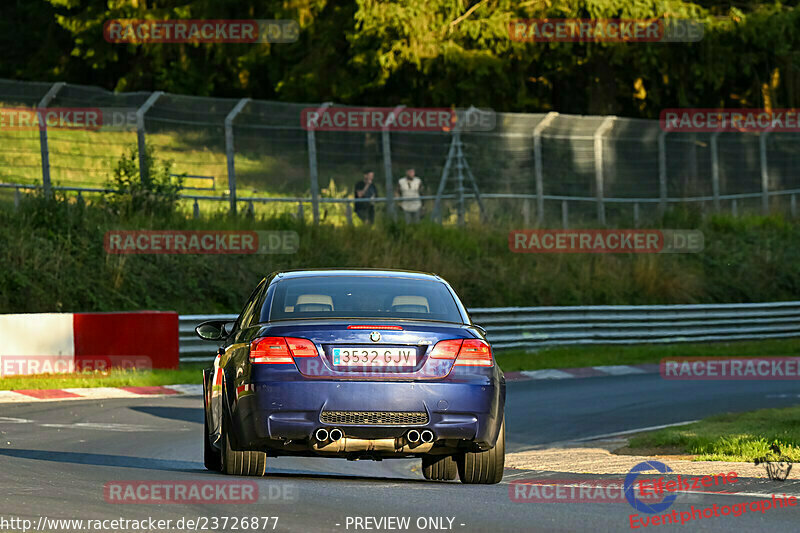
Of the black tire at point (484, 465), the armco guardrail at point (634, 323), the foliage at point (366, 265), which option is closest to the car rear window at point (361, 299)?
the black tire at point (484, 465)

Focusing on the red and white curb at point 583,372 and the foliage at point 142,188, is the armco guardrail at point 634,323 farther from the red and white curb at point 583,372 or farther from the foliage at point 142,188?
the foliage at point 142,188

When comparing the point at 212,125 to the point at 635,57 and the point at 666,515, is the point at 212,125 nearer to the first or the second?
the point at 635,57

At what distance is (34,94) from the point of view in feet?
85.1

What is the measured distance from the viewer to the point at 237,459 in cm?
913

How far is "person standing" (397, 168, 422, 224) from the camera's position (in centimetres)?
2997

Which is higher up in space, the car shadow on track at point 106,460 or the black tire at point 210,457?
the black tire at point 210,457

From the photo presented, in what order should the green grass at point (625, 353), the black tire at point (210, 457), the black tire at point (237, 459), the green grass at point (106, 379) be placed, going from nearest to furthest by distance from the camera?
the black tire at point (237, 459) → the black tire at point (210, 457) → the green grass at point (106, 379) → the green grass at point (625, 353)

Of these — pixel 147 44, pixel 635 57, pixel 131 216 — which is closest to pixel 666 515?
pixel 131 216

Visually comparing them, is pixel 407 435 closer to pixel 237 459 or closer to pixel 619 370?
pixel 237 459

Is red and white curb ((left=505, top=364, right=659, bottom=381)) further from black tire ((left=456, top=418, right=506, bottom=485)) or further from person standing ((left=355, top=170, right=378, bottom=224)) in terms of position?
black tire ((left=456, top=418, right=506, bottom=485))

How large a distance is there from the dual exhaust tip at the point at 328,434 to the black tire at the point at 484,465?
110 centimetres

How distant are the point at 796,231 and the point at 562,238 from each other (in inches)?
306

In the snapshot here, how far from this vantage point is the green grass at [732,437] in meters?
12.5

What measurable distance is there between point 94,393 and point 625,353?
11.3 m
